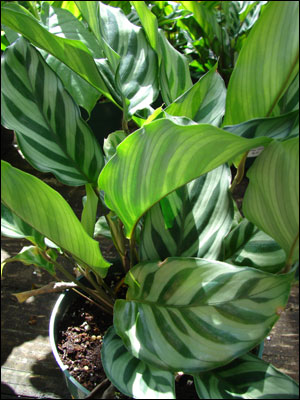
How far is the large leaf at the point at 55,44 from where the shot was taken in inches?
18.9

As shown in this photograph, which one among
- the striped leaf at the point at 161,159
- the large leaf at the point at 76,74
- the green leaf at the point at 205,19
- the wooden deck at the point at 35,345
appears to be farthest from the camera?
the green leaf at the point at 205,19

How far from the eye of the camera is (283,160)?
0.38 m

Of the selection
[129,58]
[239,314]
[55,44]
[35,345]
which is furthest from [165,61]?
[35,345]

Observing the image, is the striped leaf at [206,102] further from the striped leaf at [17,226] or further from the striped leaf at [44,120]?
the striped leaf at [17,226]

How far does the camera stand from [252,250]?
523 mm

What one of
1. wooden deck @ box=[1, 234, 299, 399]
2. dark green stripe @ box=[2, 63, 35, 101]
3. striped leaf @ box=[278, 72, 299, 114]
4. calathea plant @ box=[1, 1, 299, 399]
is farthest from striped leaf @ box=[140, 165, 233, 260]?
wooden deck @ box=[1, 234, 299, 399]

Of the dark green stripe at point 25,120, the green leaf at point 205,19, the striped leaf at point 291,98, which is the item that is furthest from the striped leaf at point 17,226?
the green leaf at point 205,19

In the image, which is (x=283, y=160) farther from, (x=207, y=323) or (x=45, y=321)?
(x=45, y=321)

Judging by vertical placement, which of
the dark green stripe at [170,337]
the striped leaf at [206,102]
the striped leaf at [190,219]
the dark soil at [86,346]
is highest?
the striped leaf at [206,102]

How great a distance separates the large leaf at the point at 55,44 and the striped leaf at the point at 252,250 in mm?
268

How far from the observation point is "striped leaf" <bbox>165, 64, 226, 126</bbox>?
1.73ft

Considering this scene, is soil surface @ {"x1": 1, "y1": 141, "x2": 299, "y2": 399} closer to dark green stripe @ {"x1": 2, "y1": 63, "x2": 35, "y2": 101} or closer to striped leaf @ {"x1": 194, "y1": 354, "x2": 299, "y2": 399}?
striped leaf @ {"x1": 194, "y1": 354, "x2": 299, "y2": 399}

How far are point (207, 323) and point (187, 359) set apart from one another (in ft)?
0.14

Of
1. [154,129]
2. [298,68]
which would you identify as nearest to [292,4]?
[298,68]
